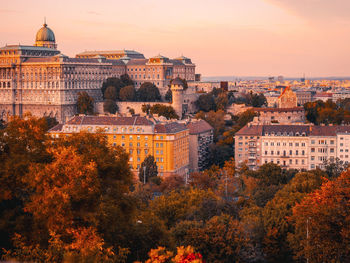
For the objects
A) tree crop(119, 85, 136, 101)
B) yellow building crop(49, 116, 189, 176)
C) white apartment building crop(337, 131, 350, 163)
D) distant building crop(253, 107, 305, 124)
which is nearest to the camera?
yellow building crop(49, 116, 189, 176)

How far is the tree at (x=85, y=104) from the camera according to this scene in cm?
7988

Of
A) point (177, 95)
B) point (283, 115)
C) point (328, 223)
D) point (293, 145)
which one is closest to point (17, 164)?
point (328, 223)

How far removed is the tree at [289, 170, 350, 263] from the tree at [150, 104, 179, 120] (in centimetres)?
5052

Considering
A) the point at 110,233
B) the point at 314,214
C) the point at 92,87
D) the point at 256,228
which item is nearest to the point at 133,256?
the point at 110,233

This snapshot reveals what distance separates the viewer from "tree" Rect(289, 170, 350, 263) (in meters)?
22.3

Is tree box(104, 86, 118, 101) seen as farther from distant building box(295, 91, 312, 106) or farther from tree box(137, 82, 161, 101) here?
distant building box(295, 91, 312, 106)

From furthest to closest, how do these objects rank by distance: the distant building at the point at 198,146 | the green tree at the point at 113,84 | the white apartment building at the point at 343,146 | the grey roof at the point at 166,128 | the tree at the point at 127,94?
the green tree at the point at 113,84 → the tree at the point at 127,94 → the distant building at the point at 198,146 → the white apartment building at the point at 343,146 → the grey roof at the point at 166,128

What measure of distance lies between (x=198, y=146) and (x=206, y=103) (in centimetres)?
2068

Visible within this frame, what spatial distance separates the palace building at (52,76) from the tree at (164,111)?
12.4 meters

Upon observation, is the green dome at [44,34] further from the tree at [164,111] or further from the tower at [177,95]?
the tree at [164,111]

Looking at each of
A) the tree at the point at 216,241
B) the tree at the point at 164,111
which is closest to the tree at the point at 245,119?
the tree at the point at 164,111

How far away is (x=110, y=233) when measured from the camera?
2008 centimetres

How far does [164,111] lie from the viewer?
74.3 m

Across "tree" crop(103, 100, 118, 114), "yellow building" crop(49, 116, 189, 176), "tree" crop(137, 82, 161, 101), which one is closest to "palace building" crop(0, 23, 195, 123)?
"tree" crop(103, 100, 118, 114)
